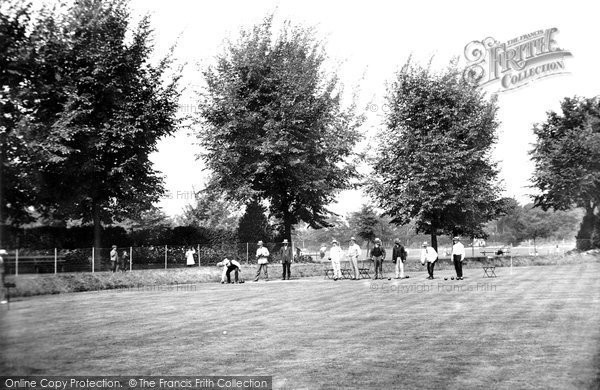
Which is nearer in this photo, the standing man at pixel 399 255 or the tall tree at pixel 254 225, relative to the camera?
the standing man at pixel 399 255

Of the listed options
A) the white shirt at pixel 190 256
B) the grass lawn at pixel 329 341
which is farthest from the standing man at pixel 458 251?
the white shirt at pixel 190 256

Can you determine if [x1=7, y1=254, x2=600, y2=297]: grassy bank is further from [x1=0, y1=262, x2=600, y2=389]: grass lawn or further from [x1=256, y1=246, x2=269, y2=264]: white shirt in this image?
[x1=0, y1=262, x2=600, y2=389]: grass lawn

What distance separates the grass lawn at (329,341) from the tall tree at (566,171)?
32588mm

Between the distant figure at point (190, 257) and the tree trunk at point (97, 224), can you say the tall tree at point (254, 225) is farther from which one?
the tree trunk at point (97, 224)

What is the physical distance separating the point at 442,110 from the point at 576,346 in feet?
140

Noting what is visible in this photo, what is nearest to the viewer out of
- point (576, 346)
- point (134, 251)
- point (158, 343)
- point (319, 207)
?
point (576, 346)

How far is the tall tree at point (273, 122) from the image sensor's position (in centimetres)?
4712

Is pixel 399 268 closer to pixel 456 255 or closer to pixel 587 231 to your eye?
pixel 456 255

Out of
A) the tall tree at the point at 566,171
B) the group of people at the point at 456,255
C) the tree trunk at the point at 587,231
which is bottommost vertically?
the group of people at the point at 456,255

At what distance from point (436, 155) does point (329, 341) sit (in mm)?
39467

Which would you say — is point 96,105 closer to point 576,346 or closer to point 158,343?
point 158,343

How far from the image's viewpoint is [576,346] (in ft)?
34.5

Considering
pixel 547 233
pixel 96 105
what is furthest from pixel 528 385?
pixel 547 233

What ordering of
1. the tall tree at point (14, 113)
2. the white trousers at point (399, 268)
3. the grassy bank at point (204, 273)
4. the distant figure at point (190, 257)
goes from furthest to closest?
the distant figure at point (190, 257)
the white trousers at point (399, 268)
the grassy bank at point (204, 273)
the tall tree at point (14, 113)
